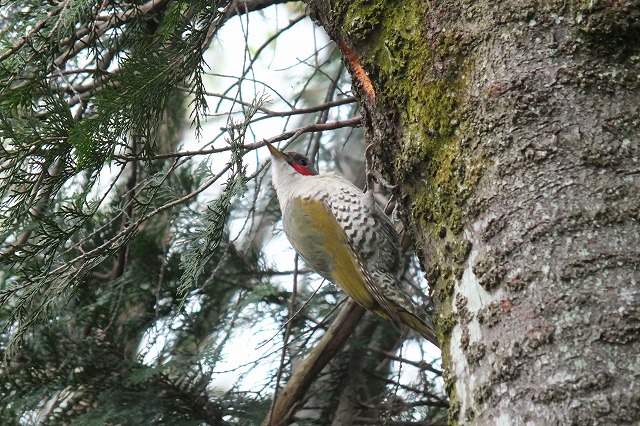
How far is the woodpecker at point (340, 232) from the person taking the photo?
377 cm

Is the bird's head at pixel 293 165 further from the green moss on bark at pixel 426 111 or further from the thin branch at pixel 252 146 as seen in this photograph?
the green moss on bark at pixel 426 111

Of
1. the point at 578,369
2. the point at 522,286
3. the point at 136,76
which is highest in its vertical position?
the point at 136,76

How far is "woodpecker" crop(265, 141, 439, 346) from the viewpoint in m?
3.77

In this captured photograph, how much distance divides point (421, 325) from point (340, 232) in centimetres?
77

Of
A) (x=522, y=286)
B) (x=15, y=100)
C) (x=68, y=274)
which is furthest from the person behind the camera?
(x=68, y=274)

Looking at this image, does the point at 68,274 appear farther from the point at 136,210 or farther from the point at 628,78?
the point at 628,78

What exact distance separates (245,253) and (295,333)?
20.5 inches

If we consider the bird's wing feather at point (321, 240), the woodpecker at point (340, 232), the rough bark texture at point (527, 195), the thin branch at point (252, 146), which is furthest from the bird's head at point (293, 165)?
the rough bark texture at point (527, 195)

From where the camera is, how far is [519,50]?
2.01 m

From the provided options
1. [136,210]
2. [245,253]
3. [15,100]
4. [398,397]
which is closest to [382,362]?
[398,397]

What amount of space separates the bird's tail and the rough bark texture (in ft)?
3.45

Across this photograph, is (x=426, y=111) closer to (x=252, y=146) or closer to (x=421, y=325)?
(x=252, y=146)

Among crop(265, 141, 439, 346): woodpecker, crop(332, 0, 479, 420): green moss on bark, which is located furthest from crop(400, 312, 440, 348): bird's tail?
crop(332, 0, 479, 420): green moss on bark

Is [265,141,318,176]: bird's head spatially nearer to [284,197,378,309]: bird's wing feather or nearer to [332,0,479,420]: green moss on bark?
[284,197,378,309]: bird's wing feather
